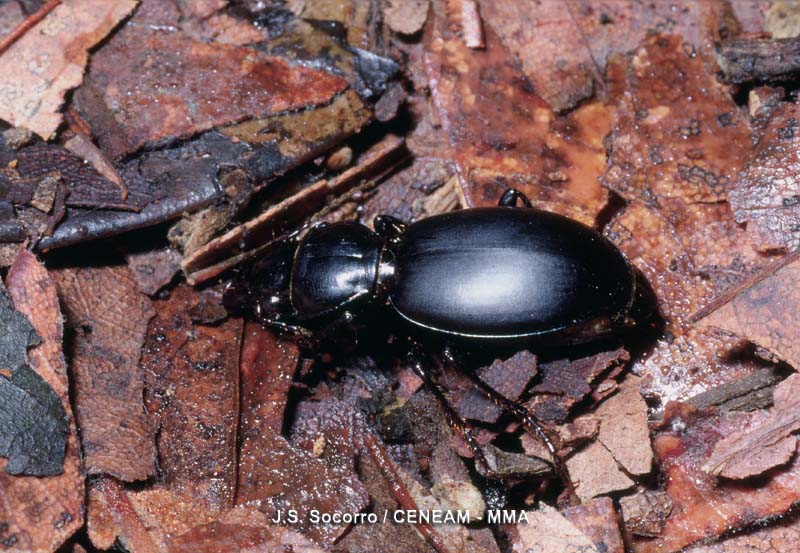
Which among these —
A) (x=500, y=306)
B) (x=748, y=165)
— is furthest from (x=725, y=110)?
(x=500, y=306)

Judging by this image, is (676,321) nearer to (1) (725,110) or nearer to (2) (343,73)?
(1) (725,110)

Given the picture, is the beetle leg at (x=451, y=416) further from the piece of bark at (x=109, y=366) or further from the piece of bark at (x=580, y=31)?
the piece of bark at (x=580, y=31)

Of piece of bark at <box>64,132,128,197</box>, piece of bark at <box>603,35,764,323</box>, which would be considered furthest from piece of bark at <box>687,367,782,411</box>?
piece of bark at <box>64,132,128,197</box>

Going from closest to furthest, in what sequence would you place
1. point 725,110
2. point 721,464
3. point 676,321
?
1. point 721,464
2. point 676,321
3. point 725,110

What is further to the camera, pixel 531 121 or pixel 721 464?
pixel 531 121

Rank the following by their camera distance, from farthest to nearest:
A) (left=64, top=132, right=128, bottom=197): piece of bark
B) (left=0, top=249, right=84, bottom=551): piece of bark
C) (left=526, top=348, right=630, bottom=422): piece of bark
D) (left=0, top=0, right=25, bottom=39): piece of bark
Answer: (left=0, top=0, right=25, bottom=39): piece of bark < (left=64, top=132, right=128, bottom=197): piece of bark < (left=526, top=348, right=630, bottom=422): piece of bark < (left=0, top=249, right=84, bottom=551): piece of bark

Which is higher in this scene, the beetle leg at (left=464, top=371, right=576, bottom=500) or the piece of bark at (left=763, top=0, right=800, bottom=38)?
the piece of bark at (left=763, top=0, right=800, bottom=38)

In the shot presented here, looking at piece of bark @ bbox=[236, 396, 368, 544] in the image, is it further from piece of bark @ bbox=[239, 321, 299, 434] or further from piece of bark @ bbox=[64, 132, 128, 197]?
piece of bark @ bbox=[64, 132, 128, 197]
